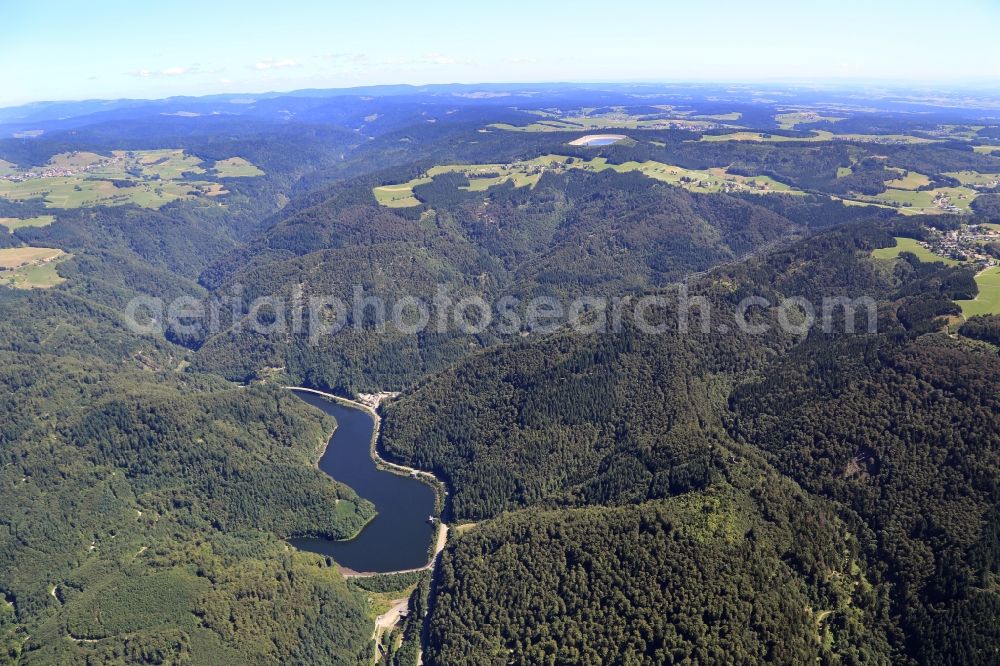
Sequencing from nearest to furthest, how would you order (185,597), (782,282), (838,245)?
(185,597), (782,282), (838,245)

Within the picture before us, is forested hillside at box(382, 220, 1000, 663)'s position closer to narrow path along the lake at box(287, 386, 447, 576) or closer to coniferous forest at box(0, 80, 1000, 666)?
coniferous forest at box(0, 80, 1000, 666)

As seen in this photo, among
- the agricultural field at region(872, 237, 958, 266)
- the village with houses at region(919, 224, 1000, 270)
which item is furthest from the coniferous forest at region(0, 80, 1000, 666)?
the agricultural field at region(872, 237, 958, 266)

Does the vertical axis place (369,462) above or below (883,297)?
below

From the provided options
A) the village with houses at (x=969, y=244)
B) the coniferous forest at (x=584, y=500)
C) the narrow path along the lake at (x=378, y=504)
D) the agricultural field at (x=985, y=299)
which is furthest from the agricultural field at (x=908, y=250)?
the narrow path along the lake at (x=378, y=504)

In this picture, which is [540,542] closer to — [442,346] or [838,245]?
[442,346]

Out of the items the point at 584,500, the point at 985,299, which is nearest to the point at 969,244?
the point at 985,299

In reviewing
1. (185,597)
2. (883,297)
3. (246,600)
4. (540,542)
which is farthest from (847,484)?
(185,597)

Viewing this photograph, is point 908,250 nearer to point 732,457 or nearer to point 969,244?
point 969,244
